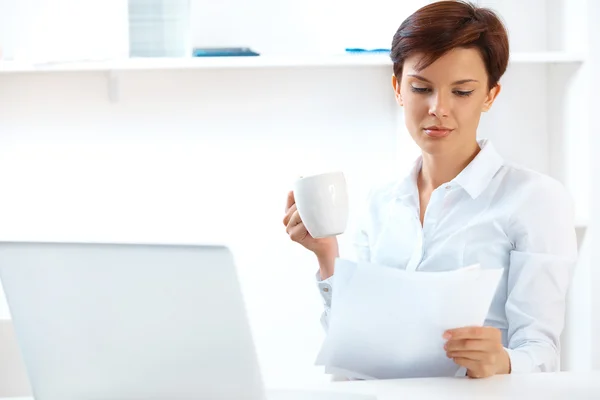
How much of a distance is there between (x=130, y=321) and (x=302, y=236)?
63 cm

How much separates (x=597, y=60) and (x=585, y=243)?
0.46 meters

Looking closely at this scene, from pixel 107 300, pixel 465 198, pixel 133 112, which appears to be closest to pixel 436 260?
pixel 465 198

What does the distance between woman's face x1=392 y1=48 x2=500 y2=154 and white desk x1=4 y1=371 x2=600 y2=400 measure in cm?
54

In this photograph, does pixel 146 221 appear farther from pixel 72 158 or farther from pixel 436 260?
pixel 436 260

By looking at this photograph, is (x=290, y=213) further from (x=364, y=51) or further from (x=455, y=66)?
(x=364, y=51)

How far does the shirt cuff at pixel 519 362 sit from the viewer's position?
1.25 meters

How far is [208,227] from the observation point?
2.38 m

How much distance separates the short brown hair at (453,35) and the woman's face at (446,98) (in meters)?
0.02

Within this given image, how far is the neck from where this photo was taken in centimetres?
158

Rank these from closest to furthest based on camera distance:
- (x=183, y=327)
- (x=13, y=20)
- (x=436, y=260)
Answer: (x=183, y=327) → (x=436, y=260) → (x=13, y=20)

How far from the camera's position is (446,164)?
1.60m

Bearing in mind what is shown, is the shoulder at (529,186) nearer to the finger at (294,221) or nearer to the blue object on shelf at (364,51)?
the finger at (294,221)

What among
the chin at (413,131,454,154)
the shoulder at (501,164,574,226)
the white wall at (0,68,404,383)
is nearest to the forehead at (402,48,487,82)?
the chin at (413,131,454,154)

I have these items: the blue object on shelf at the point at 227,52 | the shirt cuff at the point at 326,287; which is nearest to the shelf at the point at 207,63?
the blue object on shelf at the point at 227,52
